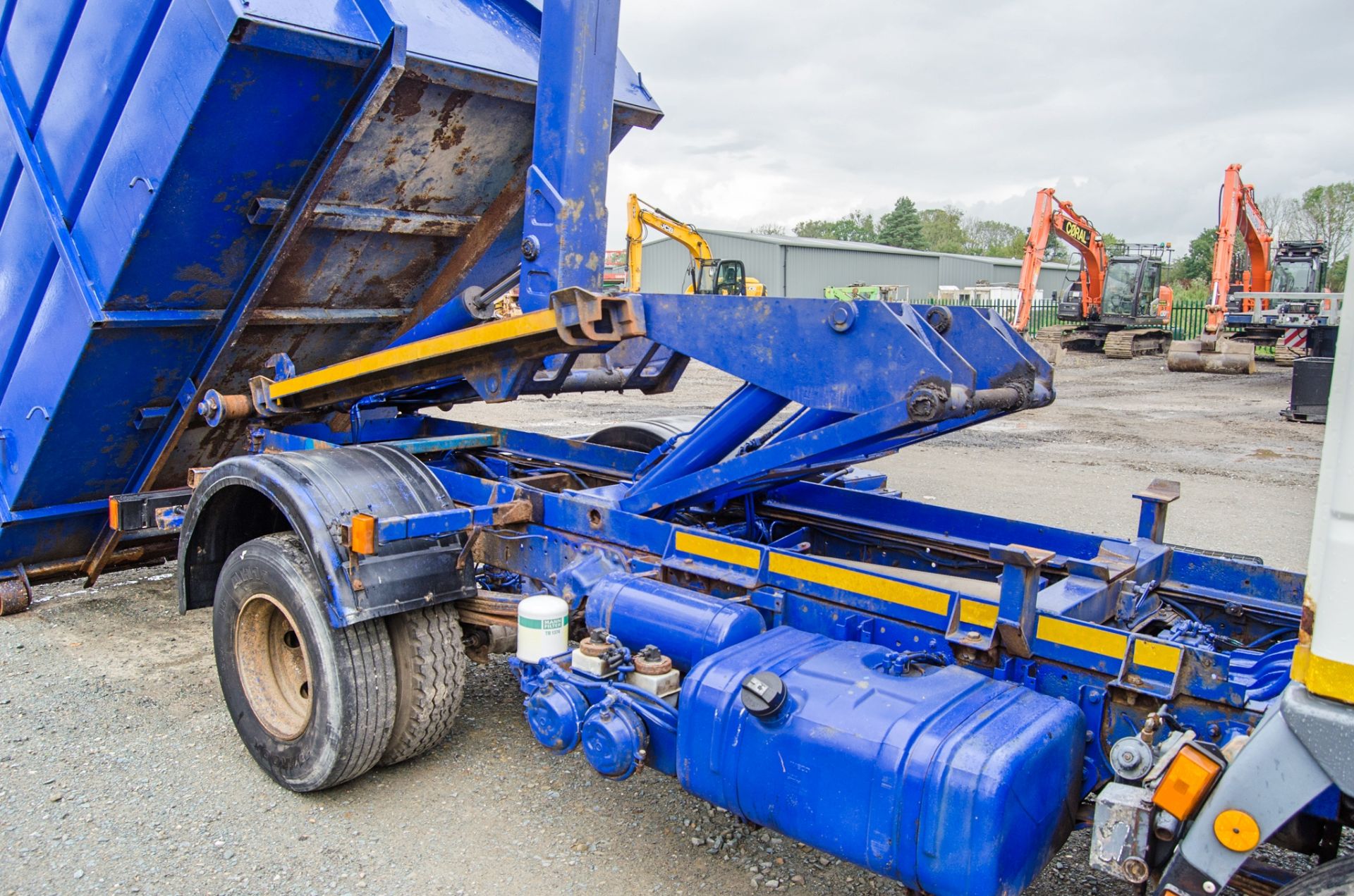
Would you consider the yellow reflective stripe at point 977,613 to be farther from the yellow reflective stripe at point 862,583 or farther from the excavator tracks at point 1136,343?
the excavator tracks at point 1136,343

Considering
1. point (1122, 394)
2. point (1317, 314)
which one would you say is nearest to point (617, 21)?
point (1122, 394)

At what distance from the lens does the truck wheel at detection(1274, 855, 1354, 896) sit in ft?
6.07

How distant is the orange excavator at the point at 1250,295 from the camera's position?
20.2m

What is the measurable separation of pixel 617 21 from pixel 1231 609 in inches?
111

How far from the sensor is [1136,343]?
25.3 metres

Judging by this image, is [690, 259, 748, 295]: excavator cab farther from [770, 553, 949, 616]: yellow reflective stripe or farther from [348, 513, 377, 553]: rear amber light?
[770, 553, 949, 616]: yellow reflective stripe

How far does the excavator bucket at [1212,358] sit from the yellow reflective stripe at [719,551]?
2060cm

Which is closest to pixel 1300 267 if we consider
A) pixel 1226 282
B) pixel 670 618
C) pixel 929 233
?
pixel 1226 282

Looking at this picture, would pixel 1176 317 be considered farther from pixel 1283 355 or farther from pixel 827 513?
pixel 827 513

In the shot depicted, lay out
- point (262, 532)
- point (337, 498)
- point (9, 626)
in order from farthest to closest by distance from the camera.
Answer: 1. point (9, 626)
2. point (262, 532)
3. point (337, 498)

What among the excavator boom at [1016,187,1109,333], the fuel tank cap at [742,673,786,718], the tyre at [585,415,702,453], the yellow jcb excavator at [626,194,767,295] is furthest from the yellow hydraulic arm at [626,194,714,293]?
the fuel tank cap at [742,673,786,718]

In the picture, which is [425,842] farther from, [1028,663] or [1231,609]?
[1231,609]

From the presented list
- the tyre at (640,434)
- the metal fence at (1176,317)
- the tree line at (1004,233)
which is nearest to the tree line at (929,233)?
the tree line at (1004,233)

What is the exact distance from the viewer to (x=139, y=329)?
4.43 meters
